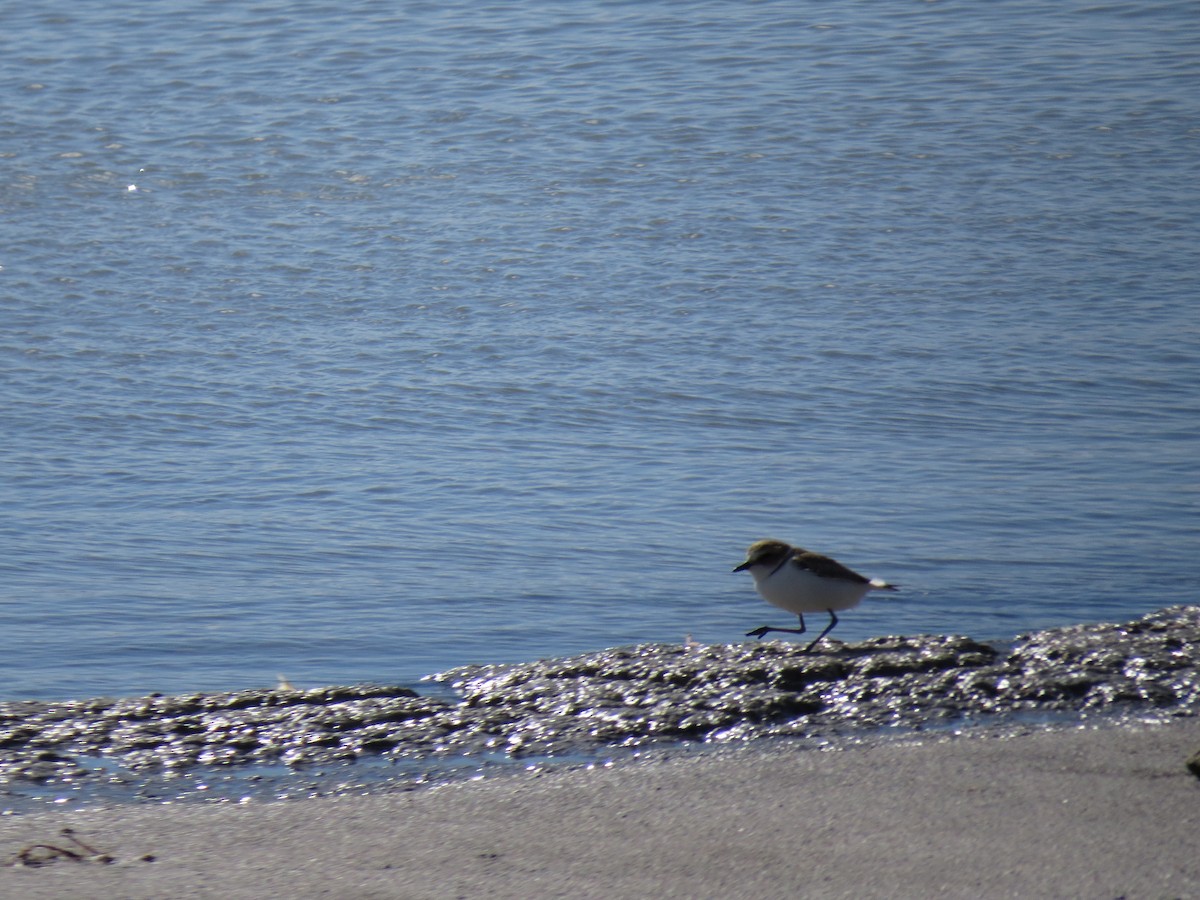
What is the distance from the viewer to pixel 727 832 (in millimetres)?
3592

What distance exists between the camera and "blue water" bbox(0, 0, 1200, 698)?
6.02 meters

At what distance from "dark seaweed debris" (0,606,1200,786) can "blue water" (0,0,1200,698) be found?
55 centimetres

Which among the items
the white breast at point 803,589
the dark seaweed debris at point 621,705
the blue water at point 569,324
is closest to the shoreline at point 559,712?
the dark seaweed debris at point 621,705

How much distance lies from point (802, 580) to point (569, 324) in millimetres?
4744

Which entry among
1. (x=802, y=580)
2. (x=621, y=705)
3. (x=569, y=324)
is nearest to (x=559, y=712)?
(x=621, y=705)

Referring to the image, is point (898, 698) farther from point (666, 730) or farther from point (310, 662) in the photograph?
point (310, 662)

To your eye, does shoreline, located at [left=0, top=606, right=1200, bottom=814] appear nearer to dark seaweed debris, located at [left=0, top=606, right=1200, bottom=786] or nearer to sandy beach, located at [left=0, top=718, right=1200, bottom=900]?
dark seaweed debris, located at [left=0, top=606, right=1200, bottom=786]

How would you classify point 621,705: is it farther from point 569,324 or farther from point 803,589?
point 569,324

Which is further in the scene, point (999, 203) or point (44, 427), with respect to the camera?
point (999, 203)

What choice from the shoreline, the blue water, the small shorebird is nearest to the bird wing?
the small shorebird

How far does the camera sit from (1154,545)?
20.9 ft

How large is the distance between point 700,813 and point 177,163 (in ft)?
30.9

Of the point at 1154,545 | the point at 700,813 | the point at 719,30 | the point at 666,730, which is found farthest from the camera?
the point at 719,30

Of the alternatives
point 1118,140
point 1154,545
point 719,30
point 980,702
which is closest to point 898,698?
point 980,702
